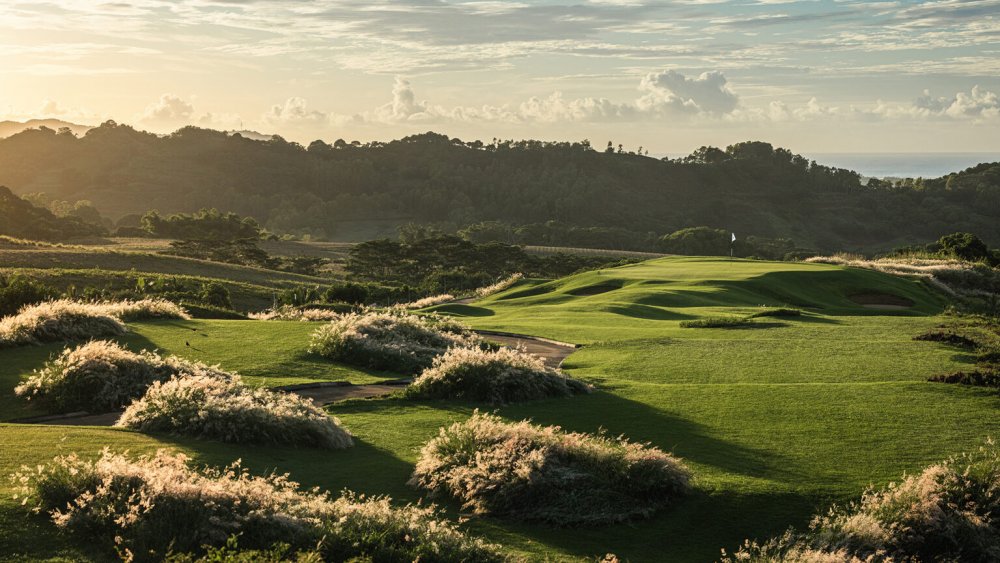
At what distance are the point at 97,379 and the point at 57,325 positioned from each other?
18.2 feet

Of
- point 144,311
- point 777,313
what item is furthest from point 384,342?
point 777,313

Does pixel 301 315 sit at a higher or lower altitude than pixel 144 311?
lower

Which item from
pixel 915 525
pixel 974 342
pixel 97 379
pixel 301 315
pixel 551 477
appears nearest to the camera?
pixel 915 525

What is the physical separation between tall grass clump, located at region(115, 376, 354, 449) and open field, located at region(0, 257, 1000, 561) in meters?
0.35

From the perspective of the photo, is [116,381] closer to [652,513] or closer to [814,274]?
[652,513]

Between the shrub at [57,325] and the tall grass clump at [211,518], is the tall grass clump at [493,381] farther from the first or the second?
the shrub at [57,325]

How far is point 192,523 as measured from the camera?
8.30 m

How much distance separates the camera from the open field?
33.3ft

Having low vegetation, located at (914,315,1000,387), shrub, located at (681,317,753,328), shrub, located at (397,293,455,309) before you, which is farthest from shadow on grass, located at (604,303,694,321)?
shrub, located at (397,293,455,309)

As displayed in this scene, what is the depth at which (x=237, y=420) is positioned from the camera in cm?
1273

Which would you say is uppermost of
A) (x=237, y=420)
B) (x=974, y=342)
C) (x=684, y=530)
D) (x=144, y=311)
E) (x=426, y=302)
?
(x=974, y=342)

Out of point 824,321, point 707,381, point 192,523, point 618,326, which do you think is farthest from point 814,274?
point 192,523

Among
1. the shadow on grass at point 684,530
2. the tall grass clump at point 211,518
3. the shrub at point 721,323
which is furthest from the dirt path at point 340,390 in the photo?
the shadow on grass at point 684,530

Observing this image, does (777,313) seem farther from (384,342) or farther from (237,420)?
(237,420)
